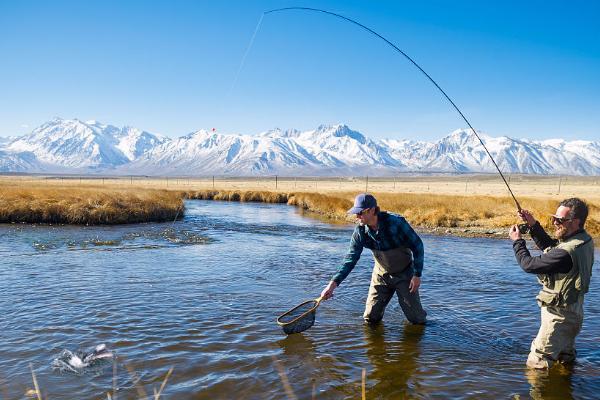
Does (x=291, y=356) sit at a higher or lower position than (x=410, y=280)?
lower

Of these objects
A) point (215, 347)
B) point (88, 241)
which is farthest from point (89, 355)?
point (88, 241)

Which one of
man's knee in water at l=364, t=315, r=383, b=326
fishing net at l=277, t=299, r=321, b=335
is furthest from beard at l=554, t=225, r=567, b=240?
man's knee in water at l=364, t=315, r=383, b=326

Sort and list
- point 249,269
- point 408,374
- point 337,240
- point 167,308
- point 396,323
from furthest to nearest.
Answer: point 337,240 < point 249,269 < point 167,308 < point 396,323 < point 408,374

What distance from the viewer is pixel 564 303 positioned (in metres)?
5.75

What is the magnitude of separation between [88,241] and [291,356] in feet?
47.9

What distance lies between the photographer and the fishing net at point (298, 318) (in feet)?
25.2

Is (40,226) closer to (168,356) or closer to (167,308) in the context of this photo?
(167,308)

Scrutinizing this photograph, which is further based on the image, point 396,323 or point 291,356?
point 396,323

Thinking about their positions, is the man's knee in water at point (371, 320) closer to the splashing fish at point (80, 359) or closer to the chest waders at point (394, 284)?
the chest waders at point (394, 284)

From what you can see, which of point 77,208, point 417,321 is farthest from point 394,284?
point 77,208

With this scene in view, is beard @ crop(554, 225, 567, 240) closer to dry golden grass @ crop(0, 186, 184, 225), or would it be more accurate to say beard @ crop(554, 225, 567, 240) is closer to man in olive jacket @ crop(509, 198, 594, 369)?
man in olive jacket @ crop(509, 198, 594, 369)

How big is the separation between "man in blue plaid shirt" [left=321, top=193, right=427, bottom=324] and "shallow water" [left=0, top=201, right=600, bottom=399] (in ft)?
2.14

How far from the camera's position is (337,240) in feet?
71.8

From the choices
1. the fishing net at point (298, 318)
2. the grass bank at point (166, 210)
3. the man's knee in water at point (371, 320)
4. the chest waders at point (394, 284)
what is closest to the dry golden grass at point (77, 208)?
the grass bank at point (166, 210)
